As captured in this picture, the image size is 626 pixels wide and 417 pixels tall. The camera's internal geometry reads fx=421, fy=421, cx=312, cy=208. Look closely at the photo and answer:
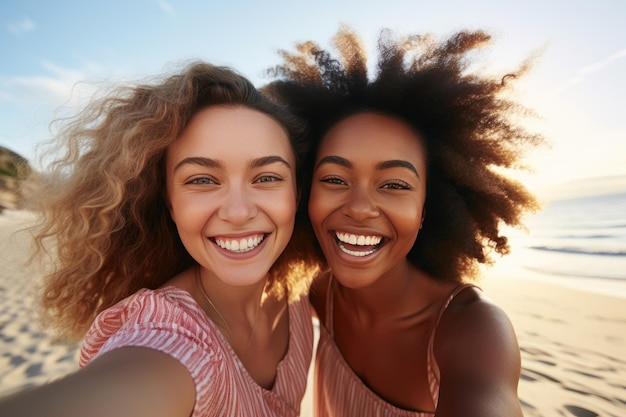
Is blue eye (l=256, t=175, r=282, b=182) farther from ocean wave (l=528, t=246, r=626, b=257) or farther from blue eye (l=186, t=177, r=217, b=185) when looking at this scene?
ocean wave (l=528, t=246, r=626, b=257)

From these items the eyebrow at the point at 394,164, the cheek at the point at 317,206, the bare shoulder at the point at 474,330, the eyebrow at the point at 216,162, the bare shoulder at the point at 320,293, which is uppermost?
the eyebrow at the point at 394,164

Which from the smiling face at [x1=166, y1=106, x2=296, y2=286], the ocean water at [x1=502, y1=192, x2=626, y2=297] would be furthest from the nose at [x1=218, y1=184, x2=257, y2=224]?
the ocean water at [x1=502, y1=192, x2=626, y2=297]

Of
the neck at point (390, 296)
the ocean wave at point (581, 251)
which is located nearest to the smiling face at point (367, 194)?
the neck at point (390, 296)

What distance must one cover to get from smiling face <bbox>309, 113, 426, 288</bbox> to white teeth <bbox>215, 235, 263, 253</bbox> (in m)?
0.55

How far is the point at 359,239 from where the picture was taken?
2.52m

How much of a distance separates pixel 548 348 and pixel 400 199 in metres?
4.89

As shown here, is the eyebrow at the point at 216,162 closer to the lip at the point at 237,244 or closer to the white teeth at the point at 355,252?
the lip at the point at 237,244

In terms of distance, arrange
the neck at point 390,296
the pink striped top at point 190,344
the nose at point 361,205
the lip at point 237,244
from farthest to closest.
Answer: the neck at point 390,296 < the nose at point 361,205 < the lip at point 237,244 < the pink striped top at point 190,344

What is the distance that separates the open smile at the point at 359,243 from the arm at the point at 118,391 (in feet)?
4.23

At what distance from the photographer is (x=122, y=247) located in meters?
2.43

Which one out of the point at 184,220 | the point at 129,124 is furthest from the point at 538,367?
the point at 129,124

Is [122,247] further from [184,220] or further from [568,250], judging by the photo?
[568,250]

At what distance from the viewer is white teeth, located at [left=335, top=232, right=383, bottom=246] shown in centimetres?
251

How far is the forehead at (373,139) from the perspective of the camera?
97.2 inches
